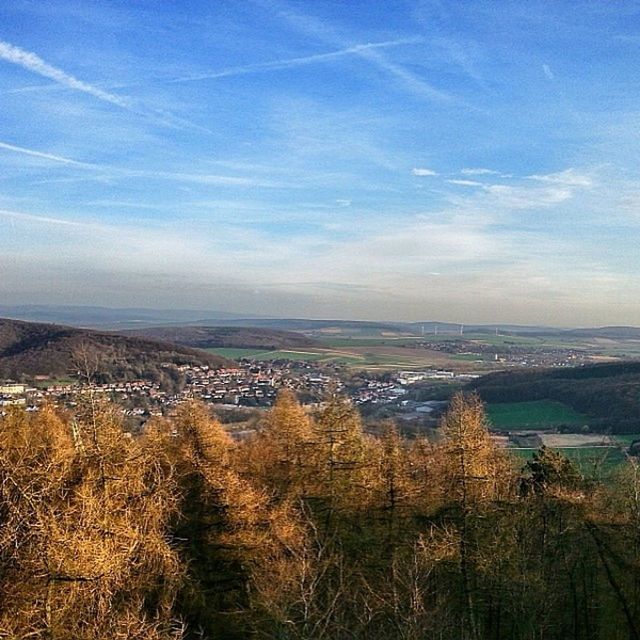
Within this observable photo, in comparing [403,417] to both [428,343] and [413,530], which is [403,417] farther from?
[428,343]

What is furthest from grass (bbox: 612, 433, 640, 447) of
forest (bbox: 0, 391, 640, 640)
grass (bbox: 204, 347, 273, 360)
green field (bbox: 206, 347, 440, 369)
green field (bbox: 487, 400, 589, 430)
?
grass (bbox: 204, 347, 273, 360)

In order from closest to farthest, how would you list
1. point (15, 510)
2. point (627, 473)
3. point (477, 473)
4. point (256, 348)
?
point (15, 510) → point (477, 473) → point (627, 473) → point (256, 348)

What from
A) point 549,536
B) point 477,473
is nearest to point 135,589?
point 477,473

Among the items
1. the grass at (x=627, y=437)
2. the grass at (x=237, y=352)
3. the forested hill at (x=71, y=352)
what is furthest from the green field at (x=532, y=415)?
the grass at (x=237, y=352)

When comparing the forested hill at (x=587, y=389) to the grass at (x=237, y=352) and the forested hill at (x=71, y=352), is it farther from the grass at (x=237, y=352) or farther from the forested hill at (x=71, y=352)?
the grass at (x=237, y=352)

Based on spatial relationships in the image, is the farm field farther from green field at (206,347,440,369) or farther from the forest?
the forest

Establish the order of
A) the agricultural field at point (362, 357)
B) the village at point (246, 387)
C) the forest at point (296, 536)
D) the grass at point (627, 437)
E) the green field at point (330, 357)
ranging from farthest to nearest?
1. the green field at point (330, 357)
2. the agricultural field at point (362, 357)
3. the grass at point (627, 437)
4. the village at point (246, 387)
5. the forest at point (296, 536)
